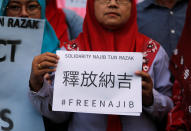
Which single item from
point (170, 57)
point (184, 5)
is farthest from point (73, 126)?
point (184, 5)

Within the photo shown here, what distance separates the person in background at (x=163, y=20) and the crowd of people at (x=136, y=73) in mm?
120

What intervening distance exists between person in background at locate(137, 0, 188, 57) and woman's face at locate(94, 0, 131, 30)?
0.51 metres

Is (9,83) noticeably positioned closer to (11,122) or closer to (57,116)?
(11,122)

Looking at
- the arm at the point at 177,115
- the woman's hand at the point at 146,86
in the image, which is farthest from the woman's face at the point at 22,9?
the arm at the point at 177,115

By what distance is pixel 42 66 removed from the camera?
183 centimetres

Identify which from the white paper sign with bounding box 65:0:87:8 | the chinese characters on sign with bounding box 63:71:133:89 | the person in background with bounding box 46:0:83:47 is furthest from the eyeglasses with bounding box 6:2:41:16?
the white paper sign with bounding box 65:0:87:8

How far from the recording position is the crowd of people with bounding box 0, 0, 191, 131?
1.93 metres

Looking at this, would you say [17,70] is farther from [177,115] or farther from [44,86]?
[177,115]

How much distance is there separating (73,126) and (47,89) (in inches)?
13.0

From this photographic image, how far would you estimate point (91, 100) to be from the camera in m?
1.84

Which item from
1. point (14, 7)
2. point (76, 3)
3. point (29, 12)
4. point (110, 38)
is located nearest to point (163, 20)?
point (110, 38)

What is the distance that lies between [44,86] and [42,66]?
0.49ft

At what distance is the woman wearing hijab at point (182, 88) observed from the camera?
195 cm

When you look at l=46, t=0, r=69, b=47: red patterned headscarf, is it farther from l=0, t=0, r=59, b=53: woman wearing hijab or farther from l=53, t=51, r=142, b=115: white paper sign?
l=53, t=51, r=142, b=115: white paper sign
